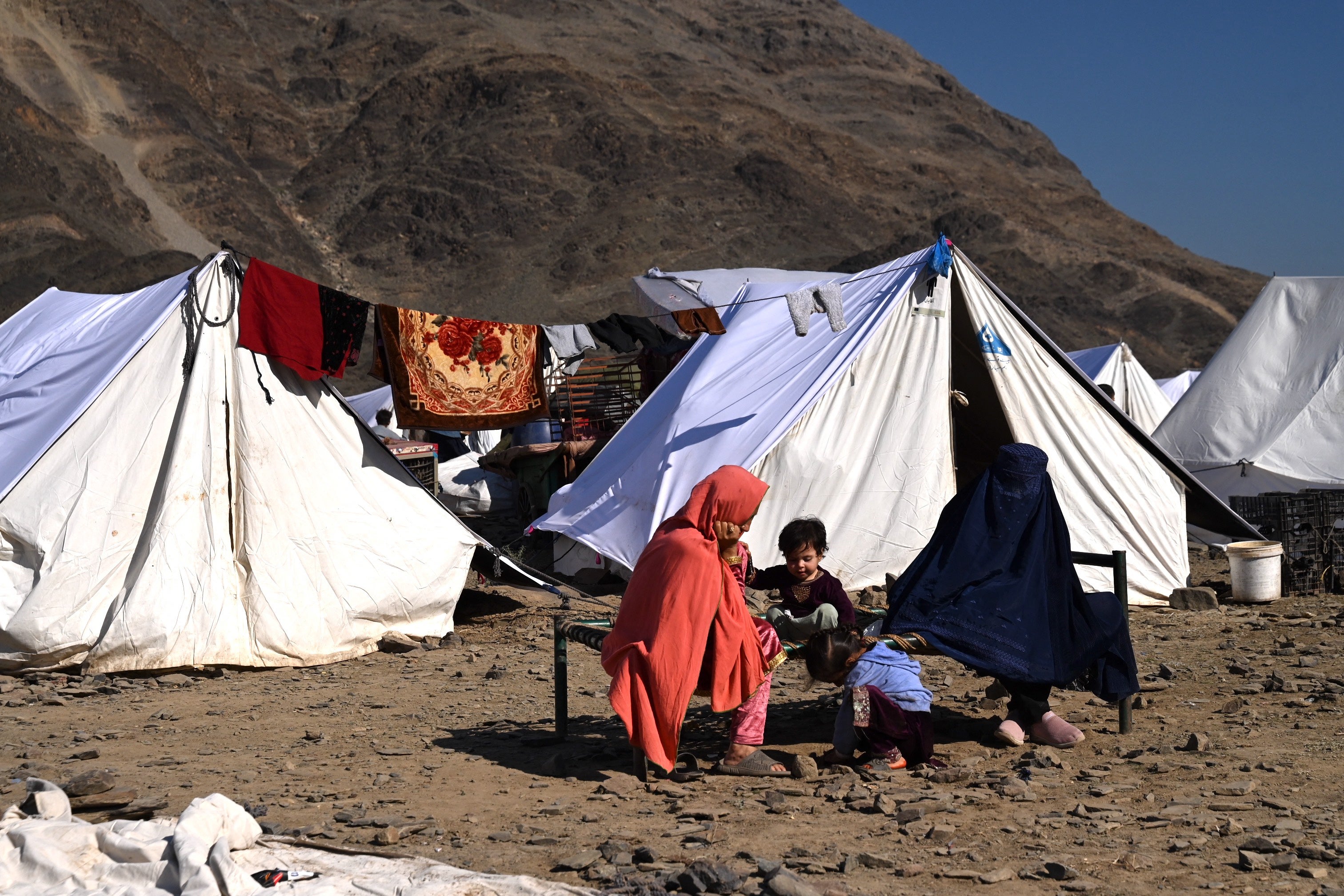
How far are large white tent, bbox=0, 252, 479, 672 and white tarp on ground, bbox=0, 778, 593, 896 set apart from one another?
2.88m

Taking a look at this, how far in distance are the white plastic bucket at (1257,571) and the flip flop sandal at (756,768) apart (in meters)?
4.64

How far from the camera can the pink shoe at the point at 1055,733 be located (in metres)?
4.29

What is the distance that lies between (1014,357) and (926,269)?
0.82 meters

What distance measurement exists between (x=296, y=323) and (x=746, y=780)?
409 centimetres

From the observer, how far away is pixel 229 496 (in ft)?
21.2

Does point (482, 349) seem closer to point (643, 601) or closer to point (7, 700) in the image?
point (7, 700)

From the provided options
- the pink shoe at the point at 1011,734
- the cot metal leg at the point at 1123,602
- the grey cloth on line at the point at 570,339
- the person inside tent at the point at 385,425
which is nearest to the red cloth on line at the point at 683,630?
the pink shoe at the point at 1011,734

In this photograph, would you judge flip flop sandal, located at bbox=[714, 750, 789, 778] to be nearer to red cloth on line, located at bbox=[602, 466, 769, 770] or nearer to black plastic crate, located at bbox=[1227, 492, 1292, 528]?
red cloth on line, located at bbox=[602, 466, 769, 770]

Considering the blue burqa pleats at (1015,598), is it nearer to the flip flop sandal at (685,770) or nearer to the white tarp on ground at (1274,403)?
the flip flop sandal at (685,770)

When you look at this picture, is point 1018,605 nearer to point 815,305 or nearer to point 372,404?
point 815,305

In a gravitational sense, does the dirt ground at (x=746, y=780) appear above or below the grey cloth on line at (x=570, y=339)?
below

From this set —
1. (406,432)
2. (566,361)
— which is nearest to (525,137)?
(406,432)

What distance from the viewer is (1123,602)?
→ 4.47 metres

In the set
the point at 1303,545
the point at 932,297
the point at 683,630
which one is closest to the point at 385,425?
the point at 932,297
